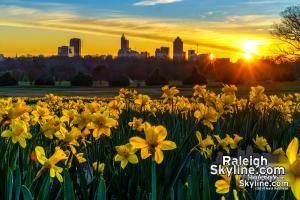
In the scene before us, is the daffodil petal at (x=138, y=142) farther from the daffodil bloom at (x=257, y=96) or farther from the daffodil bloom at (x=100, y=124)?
the daffodil bloom at (x=257, y=96)

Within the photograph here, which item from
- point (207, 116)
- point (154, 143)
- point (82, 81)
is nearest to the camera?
point (154, 143)

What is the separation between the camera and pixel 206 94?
5090 millimetres

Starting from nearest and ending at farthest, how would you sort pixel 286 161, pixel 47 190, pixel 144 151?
pixel 286 161, pixel 144 151, pixel 47 190

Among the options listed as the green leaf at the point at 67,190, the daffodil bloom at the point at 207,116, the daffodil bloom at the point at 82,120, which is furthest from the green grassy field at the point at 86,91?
the green leaf at the point at 67,190

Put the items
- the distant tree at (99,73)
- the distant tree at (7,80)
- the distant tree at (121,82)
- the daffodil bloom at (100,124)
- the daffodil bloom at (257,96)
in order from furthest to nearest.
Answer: the distant tree at (99,73)
the distant tree at (121,82)
the distant tree at (7,80)
the daffodil bloom at (257,96)
the daffodil bloom at (100,124)

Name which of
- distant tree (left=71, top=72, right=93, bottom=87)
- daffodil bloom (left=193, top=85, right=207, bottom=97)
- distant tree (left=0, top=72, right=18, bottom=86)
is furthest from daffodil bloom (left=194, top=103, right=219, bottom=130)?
distant tree (left=0, top=72, right=18, bottom=86)

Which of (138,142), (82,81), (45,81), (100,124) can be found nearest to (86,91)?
(82,81)

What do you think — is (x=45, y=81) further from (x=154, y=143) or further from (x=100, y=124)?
(x=154, y=143)

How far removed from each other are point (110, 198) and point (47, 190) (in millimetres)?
844

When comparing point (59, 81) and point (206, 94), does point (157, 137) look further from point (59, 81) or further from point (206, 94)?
point (59, 81)

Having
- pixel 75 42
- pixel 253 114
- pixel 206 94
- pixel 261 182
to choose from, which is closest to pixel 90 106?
pixel 261 182

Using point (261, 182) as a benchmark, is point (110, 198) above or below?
below

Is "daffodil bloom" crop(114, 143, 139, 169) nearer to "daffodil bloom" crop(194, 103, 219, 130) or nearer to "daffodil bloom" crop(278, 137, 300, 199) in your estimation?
"daffodil bloom" crop(194, 103, 219, 130)

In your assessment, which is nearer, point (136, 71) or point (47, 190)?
point (47, 190)
